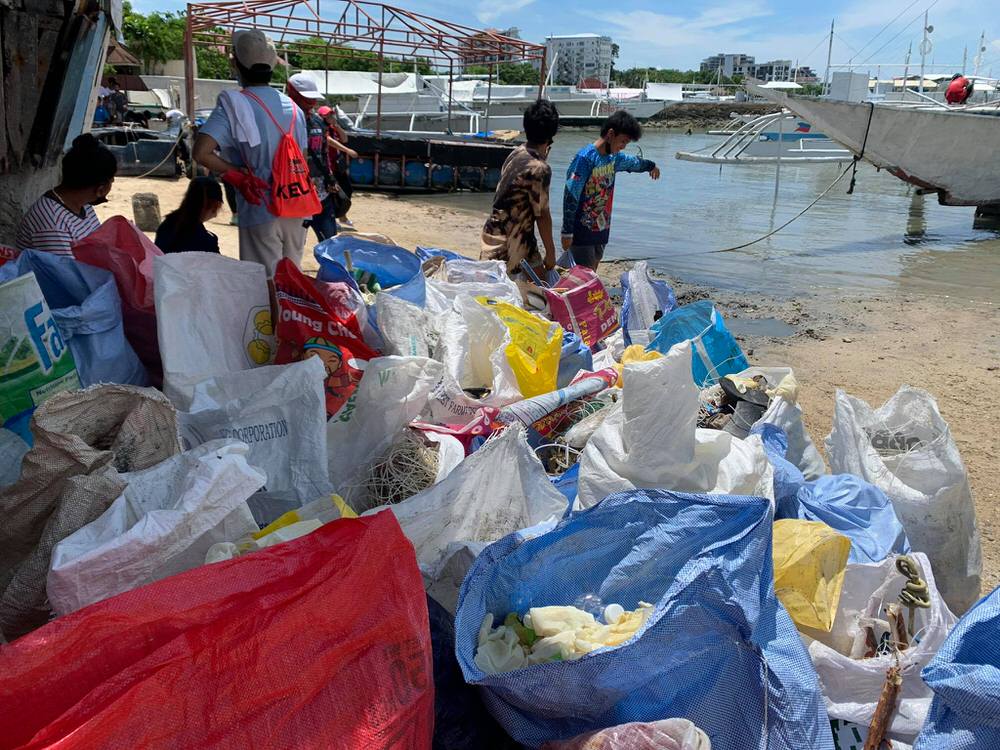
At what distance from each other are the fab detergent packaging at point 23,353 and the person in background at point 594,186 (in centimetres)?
328

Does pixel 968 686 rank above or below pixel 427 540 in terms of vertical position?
above

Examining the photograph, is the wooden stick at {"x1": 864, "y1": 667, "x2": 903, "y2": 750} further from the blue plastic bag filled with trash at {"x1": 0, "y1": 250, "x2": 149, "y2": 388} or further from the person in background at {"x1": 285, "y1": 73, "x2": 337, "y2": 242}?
the person in background at {"x1": 285, "y1": 73, "x2": 337, "y2": 242}

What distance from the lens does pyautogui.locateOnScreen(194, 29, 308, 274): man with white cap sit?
3141 millimetres

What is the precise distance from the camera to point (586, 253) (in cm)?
484

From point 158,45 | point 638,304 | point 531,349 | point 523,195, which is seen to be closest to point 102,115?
point 523,195

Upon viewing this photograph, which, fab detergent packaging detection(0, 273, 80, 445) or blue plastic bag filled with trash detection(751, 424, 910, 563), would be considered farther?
blue plastic bag filled with trash detection(751, 424, 910, 563)

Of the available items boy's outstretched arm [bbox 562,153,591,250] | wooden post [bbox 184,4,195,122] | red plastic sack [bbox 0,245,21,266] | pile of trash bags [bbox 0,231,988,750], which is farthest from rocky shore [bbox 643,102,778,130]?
red plastic sack [bbox 0,245,21,266]

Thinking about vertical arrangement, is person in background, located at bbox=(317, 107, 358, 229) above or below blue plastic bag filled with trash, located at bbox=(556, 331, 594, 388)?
above

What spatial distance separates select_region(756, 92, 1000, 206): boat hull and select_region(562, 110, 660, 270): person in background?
31.2 ft

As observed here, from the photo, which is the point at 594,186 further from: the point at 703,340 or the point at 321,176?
the point at 321,176

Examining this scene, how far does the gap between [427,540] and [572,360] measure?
150 centimetres

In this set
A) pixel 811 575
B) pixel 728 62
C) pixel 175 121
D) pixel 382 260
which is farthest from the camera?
pixel 728 62

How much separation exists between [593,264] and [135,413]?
12.0 feet

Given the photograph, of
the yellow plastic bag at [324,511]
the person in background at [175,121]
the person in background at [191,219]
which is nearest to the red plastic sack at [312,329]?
the yellow plastic bag at [324,511]
